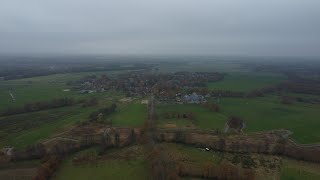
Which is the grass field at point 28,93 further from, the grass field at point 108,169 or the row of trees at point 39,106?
the grass field at point 108,169

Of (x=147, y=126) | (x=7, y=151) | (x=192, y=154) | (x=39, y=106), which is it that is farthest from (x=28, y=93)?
(x=192, y=154)

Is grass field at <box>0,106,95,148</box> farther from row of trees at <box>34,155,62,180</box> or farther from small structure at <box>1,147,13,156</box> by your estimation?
row of trees at <box>34,155,62,180</box>

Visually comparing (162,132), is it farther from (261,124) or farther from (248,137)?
(261,124)

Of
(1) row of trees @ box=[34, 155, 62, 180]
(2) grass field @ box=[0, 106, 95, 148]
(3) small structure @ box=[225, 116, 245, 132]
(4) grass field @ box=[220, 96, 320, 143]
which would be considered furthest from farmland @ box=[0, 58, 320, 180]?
(3) small structure @ box=[225, 116, 245, 132]

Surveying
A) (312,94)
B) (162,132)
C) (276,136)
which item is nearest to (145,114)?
(162,132)

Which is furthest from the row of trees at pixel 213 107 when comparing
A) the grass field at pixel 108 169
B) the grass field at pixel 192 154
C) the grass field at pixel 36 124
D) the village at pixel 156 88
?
the grass field at pixel 108 169

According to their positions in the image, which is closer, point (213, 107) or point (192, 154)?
point (192, 154)

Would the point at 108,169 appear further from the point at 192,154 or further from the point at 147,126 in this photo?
the point at 147,126
